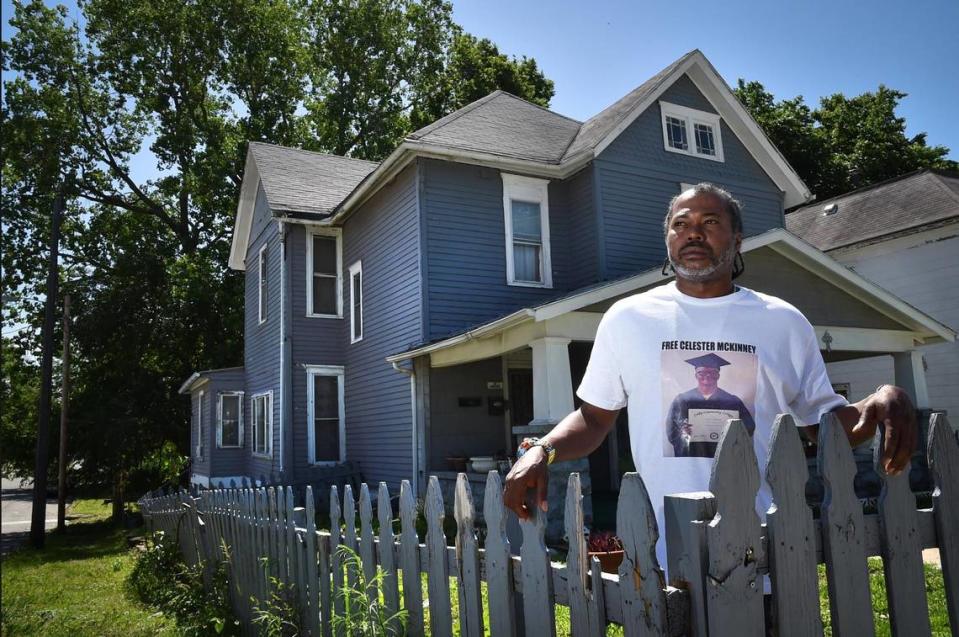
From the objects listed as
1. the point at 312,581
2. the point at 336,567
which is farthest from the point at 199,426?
the point at 336,567

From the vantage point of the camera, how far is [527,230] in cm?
1357

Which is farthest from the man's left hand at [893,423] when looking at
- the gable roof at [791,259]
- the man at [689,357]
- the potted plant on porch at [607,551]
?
the gable roof at [791,259]

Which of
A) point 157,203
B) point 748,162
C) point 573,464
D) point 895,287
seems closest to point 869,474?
point 573,464

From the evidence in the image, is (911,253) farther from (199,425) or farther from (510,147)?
(199,425)

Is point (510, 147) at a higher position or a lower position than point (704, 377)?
higher

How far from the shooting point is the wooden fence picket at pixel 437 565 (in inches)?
108

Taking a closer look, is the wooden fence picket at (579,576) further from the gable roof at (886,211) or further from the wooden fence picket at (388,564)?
the gable roof at (886,211)

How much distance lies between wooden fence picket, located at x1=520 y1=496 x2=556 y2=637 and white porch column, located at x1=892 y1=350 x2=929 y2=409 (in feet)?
41.6

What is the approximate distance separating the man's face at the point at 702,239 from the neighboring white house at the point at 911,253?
15627 mm

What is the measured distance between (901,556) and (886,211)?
20.1 m

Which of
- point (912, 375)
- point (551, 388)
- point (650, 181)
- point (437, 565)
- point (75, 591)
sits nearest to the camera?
point (437, 565)

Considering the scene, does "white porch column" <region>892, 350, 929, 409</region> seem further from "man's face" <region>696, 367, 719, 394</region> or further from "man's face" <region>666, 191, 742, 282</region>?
"man's face" <region>696, 367, 719, 394</region>

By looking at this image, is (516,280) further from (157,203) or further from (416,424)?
(157,203)

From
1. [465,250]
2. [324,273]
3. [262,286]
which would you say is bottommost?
[465,250]
